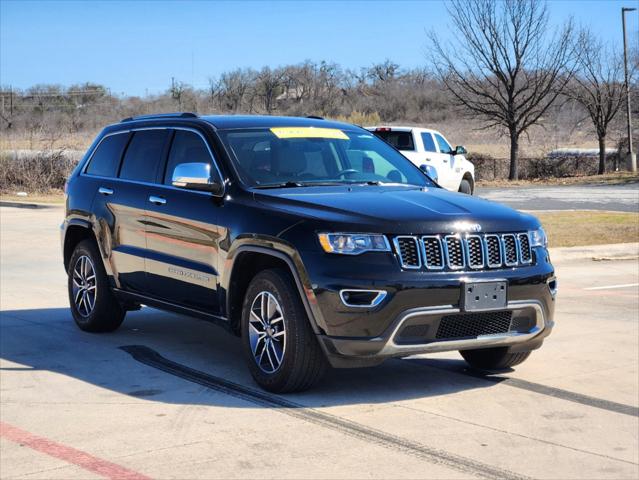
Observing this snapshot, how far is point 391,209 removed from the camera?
664 cm

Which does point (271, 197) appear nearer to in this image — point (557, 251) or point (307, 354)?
point (307, 354)

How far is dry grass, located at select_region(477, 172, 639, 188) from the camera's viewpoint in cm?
3903

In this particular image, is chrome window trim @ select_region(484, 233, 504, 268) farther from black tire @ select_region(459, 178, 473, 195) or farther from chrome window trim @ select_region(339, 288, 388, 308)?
black tire @ select_region(459, 178, 473, 195)

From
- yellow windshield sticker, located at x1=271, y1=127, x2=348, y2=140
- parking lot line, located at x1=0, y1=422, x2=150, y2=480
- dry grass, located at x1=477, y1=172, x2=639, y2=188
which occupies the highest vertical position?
yellow windshield sticker, located at x1=271, y1=127, x2=348, y2=140

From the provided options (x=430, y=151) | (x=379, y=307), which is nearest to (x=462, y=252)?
(x=379, y=307)

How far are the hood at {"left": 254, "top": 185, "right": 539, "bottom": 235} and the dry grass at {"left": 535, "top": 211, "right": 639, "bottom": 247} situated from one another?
386 inches

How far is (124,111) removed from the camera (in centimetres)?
8638

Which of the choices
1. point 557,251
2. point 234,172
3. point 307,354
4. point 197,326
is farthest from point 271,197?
point 557,251

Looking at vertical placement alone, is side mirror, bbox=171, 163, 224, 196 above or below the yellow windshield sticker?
below

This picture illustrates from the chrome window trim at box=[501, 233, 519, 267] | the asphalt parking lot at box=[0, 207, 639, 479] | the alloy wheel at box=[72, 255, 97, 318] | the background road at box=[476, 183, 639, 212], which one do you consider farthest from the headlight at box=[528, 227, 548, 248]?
the background road at box=[476, 183, 639, 212]

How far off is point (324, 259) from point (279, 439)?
1153 mm

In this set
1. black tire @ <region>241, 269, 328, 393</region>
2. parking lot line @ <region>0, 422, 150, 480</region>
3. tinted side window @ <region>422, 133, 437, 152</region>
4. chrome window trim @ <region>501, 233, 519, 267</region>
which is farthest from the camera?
tinted side window @ <region>422, 133, 437, 152</region>

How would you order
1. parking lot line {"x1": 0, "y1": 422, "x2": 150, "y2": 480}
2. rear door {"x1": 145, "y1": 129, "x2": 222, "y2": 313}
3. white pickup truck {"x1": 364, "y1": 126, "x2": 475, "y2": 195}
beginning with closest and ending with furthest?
parking lot line {"x1": 0, "y1": 422, "x2": 150, "y2": 480}
rear door {"x1": 145, "y1": 129, "x2": 222, "y2": 313}
white pickup truck {"x1": 364, "y1": 126, "x2": 475, "y2": 195}

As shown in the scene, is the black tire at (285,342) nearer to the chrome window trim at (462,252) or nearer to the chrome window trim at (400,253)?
the chrome window trim at (400,253)
